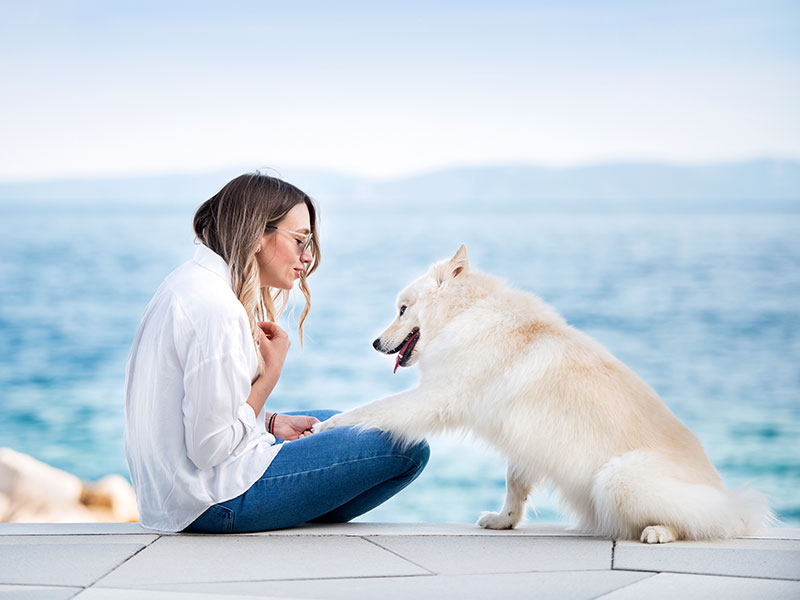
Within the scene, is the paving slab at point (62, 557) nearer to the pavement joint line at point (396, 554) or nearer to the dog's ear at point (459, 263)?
the pavement joint line at point (396, 554)

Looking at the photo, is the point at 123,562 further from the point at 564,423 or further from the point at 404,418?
the point at 564,423

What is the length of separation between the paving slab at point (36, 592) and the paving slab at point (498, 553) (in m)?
0.94

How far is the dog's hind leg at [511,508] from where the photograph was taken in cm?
304

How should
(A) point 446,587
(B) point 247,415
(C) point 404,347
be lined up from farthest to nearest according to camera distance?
(C) point 404,347, (B) point 247,415, (A) point 446,587

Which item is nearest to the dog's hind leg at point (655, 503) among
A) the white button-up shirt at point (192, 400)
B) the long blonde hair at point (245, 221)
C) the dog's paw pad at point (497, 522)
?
the dog's paw pad at point (497, 522)

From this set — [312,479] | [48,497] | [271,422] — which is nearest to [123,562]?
[312,479]

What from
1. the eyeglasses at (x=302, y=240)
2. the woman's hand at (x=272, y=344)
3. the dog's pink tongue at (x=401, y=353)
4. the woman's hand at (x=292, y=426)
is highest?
the eyeglasses at (x=302, y=240)

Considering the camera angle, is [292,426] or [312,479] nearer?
[312,479]

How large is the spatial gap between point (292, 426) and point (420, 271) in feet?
13.8

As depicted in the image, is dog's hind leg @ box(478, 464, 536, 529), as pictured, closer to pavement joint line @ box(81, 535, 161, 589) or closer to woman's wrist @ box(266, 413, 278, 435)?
woman's wrist @ box(266, 413, 278, 435)

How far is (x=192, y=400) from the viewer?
8.06ft

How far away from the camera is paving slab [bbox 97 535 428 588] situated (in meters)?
2.26

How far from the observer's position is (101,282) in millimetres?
24516

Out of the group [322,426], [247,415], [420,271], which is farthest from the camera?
[420,271]
